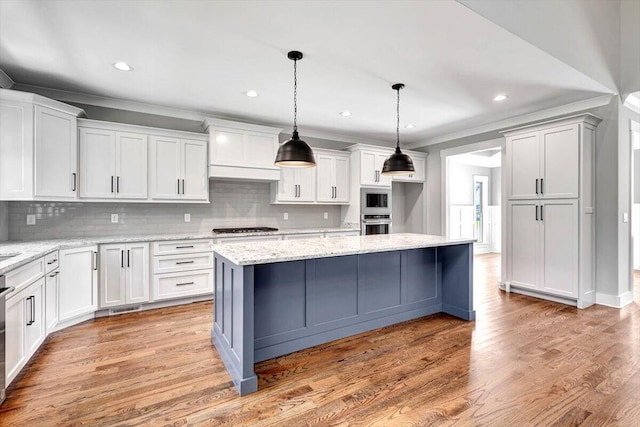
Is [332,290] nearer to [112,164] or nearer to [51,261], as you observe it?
[51,261]

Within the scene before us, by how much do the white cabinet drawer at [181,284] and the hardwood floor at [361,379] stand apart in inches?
22.0

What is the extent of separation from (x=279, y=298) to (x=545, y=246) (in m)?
3.68

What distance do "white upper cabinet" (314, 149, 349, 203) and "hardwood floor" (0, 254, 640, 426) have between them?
2.68m

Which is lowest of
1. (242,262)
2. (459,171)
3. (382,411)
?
(382,411)

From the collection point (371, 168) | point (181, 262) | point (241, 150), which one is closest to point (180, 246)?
point (181, 262)

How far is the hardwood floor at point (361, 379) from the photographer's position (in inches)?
74.4

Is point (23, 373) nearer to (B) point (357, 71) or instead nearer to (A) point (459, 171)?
(B) point (357, 71)

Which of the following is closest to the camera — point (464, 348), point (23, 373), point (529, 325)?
point (23, 373)

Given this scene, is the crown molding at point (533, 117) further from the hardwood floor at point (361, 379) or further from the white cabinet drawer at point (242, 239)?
the white cabinet drawer at point (242, 239)

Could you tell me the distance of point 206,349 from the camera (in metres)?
2.79

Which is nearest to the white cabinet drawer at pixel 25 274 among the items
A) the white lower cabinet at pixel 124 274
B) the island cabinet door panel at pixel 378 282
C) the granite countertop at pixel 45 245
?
the granite countertop at pixel 45 245

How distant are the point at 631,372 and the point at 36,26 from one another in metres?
5.18

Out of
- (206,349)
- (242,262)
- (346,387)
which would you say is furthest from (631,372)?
(206,349)

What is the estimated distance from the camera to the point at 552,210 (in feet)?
13.5
